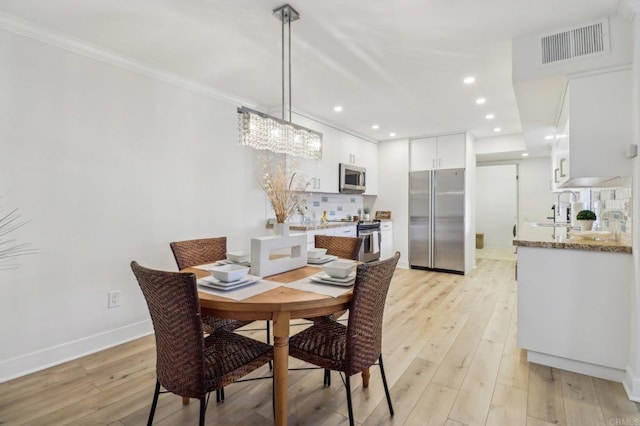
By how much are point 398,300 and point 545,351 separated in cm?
165

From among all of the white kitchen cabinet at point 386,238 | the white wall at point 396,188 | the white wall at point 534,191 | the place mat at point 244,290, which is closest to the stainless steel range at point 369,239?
the white kitchen cabinet at point 386,238

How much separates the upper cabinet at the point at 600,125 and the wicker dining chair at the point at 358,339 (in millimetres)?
1602

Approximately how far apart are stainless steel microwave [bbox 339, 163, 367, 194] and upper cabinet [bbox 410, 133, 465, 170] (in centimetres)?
102

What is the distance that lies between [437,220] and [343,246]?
10.5 ft

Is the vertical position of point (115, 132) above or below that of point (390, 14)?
below

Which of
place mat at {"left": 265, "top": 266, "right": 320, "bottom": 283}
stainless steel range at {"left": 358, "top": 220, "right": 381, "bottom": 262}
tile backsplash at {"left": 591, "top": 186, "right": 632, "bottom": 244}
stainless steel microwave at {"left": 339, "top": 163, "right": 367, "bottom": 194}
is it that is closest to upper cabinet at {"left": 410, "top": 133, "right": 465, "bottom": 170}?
stainless steel microwave at {"left": 339, "top": 163, "right": 367, "bottom": 194}

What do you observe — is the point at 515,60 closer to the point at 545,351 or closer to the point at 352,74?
the point at 352,74

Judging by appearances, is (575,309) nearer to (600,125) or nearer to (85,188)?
(600,125)

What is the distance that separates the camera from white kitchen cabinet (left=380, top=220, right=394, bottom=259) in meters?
5.36

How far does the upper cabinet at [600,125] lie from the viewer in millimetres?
2039

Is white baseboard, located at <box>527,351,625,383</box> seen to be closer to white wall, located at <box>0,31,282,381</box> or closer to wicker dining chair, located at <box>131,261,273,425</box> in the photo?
wicker dining chair, located at <box>131,261,273,425</box>

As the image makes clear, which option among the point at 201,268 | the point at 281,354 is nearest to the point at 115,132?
the point at 201,268

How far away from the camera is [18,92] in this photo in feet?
6.96

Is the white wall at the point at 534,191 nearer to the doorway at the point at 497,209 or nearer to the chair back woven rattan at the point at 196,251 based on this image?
the doorway at the point at 497,209
